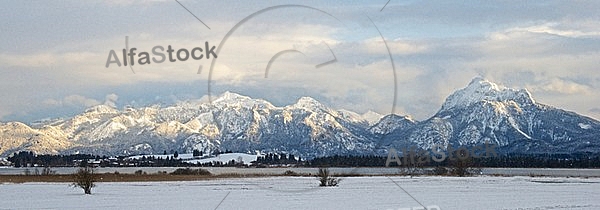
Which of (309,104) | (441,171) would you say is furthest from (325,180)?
(441,171)

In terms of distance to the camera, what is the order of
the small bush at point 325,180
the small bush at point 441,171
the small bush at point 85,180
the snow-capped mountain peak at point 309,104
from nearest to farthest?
the snow-capped mountain peak at point 309,104
the small bush at point 85,180
the small bush at point 325,180
the small bush at point 441,171

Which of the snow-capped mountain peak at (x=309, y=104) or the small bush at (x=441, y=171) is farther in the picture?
the small bush at (x=441, y=171)

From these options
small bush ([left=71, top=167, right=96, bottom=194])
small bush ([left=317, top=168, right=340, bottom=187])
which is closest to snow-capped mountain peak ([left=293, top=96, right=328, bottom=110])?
small bush ([left=71, top=167, right=96, bottom=194])

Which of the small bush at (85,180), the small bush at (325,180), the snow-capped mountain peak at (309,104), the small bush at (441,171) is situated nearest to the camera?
the snow-capped mountain peak at (309,104)

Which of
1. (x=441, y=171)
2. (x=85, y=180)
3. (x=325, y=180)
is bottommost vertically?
(x=325, y=180)

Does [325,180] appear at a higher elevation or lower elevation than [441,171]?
lower

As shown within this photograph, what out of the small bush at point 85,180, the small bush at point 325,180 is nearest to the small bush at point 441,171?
the small bush at point 325,180

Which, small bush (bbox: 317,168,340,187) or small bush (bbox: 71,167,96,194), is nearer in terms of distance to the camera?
small bush (bbox: 71,167,96,194)

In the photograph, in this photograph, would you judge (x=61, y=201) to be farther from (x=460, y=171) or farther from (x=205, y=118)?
(x=460, y=171)

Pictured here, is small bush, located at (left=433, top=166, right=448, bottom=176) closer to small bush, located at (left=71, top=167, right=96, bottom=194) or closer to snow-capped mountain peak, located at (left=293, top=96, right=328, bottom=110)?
small bush, located at (left=71, top=167, right=96, bottom=194)

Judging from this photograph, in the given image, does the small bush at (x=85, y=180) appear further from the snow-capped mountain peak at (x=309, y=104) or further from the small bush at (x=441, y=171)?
the small bush at (x=441, y=171)

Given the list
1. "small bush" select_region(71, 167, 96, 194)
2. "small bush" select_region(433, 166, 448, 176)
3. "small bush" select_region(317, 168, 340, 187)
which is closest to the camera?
"small bush" select_region(71, 167, 96, 194)

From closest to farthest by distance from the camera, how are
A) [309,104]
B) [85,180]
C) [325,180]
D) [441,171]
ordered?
1. [309,104]
2. [85,180]
3. [325,180]
4. [441,171]

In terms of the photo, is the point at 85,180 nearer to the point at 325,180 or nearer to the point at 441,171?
the point at 325,180
